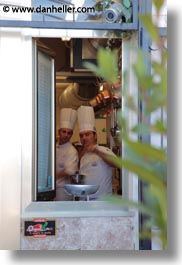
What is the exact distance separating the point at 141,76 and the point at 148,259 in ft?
5.21

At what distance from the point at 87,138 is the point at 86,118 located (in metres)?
0.16

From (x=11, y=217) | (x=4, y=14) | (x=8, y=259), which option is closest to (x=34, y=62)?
(x=4, y=14)

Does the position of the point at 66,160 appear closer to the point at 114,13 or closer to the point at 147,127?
the point at 114,13

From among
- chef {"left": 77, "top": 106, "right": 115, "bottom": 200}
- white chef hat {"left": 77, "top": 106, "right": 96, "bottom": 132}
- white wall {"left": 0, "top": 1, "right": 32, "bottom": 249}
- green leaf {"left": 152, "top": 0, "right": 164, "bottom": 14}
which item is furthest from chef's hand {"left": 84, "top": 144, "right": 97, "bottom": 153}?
green leaf {"left": 152, "top": 0, "right": 164, "bottom": 14}

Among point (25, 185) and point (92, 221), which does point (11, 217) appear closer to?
point (25, 185)

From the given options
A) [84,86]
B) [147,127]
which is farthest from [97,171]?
[147,127]

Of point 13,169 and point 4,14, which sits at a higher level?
point 4,14

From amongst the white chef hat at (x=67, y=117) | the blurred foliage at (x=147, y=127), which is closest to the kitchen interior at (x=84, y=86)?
the white chef hat at (x=67, y=117)

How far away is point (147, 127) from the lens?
934 millimetres

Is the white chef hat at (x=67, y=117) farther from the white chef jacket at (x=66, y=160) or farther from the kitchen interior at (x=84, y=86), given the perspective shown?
the white chef jacket at (x=66, y=160)

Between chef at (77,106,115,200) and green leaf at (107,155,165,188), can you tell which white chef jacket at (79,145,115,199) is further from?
green leaf at (107,155,165,188)

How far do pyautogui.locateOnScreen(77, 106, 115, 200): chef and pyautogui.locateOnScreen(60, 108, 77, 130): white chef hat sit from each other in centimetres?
5

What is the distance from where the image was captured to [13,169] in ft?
9.48

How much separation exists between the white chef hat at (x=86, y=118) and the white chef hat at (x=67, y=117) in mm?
57
